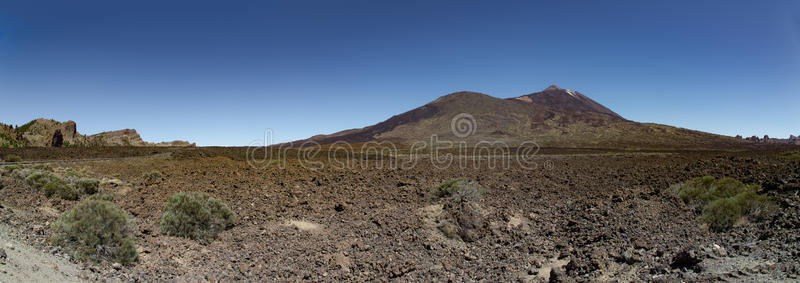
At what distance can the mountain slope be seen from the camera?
256 ft

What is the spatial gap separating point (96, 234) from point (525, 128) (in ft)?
350

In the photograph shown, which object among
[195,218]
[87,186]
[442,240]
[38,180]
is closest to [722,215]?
[442,240]

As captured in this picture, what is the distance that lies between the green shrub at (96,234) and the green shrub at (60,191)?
4.98 m

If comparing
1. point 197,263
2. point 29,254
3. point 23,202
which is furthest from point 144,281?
point 23,202

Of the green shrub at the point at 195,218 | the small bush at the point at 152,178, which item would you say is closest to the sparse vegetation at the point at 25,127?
the small bush at the point at 152,178

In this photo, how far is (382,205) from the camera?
10.1 meters

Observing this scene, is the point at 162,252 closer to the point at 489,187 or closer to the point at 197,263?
the point at 197,263

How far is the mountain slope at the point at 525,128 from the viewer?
3071 inches

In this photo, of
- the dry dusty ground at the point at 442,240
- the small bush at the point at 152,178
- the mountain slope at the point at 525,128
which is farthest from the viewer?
the mountain slope at the point at 525,128

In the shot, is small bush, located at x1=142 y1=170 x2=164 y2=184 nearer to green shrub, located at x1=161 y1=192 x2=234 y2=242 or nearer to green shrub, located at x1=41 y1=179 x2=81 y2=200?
green shrub, located at x1=41 y1=179 x2=81 y2=200

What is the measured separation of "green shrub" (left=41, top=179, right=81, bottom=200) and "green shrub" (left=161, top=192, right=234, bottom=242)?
12.7ft

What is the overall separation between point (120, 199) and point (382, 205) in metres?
7.42

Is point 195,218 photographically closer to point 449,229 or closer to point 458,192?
point 449,229

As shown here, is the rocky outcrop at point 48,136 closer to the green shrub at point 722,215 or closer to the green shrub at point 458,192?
the green shrub at point 458,192
